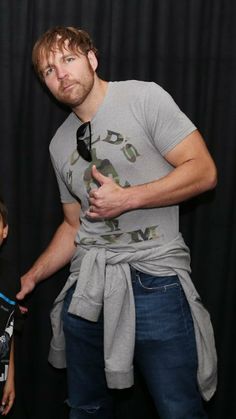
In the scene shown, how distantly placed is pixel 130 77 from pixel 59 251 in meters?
0.64

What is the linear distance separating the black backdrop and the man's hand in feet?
1.65

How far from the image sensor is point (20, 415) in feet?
6.68

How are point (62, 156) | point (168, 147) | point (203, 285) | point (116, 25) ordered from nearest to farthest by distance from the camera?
1. point (168, 147)
2. point (62, 156)
3. point (116, 25)
4. point (203, 285)

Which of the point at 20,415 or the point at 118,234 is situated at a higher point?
the point at 118,234

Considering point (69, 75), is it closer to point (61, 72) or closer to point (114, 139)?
point (61, 72)

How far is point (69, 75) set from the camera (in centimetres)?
158

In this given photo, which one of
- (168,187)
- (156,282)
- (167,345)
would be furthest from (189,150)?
(167,345)

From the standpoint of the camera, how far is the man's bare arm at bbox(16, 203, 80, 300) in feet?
5.99

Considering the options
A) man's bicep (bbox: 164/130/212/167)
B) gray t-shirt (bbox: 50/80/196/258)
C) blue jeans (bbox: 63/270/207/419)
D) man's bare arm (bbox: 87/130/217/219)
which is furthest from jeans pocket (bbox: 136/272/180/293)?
man's bicep (bbox: 164/130/212/167)

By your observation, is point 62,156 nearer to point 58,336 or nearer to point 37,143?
point 37,143

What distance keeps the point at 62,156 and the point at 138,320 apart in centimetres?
55

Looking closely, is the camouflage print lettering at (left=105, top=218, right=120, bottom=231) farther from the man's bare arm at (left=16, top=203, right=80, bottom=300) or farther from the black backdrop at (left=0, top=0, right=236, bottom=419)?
the black backdrop at (left=0, top=0, right=236, bottom=419)

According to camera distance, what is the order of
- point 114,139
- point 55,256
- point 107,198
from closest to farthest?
point 107,198
point 114,139
point 55,256

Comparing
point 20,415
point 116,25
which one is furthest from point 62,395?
point 116,25
